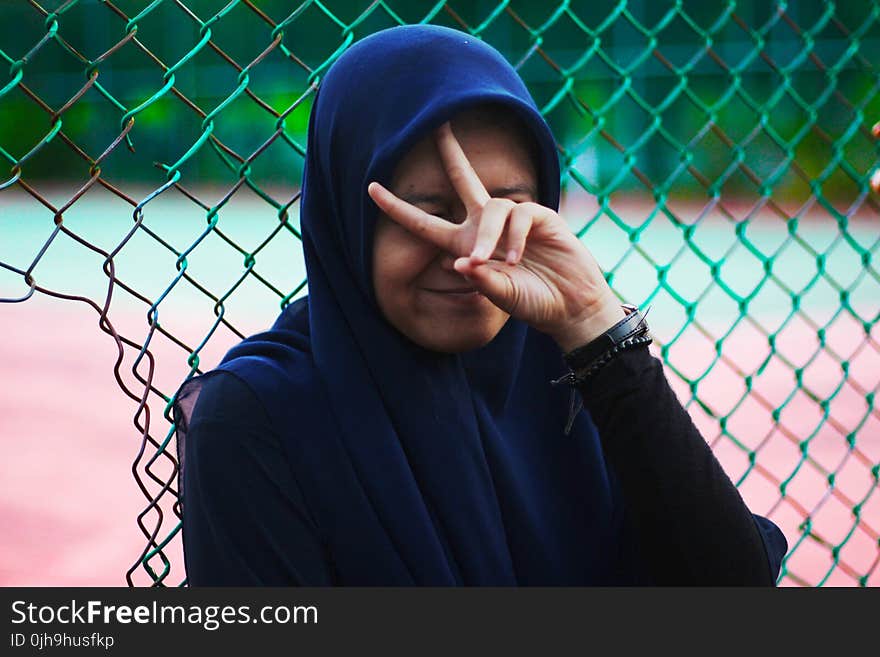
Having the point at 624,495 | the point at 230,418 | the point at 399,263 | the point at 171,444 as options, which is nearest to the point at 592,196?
the point at 171,444

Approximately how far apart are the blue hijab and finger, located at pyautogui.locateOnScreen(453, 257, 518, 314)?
0.19 metres

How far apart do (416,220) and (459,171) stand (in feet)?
0.30

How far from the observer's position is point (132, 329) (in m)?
8.20

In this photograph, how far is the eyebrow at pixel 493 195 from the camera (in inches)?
53.5

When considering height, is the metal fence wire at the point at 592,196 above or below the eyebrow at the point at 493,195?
above

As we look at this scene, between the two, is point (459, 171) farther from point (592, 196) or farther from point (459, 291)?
point (592, 196)

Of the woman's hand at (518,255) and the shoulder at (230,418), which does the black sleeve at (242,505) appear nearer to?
the shoulder at (230,418)

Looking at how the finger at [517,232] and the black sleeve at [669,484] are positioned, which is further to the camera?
the black sleeve at [669,484]

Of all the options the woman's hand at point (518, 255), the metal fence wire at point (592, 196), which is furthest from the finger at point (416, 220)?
the metal fence wire at point (592, 196)

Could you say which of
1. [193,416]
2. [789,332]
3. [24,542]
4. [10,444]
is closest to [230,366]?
[193,416]

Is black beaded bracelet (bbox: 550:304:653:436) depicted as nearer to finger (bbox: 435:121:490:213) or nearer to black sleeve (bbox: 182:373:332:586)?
finger (bbox: 435:121:490:213)

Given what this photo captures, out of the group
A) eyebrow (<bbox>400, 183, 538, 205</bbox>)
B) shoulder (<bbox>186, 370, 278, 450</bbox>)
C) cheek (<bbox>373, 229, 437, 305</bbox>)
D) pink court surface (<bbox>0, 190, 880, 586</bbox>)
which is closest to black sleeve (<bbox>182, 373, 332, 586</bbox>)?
shoulder (<bbox>186, 370, 278, 450</bbox>)

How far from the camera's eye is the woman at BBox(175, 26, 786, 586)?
4.40ft

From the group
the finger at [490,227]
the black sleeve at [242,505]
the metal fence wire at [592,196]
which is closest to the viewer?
the finger at [490,227]
